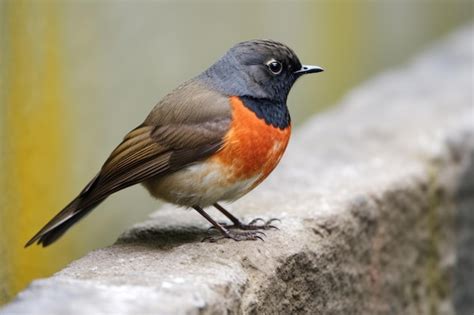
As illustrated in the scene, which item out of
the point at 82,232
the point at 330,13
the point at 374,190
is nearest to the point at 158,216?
the point at 374,190

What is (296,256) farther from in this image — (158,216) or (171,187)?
(158,216)

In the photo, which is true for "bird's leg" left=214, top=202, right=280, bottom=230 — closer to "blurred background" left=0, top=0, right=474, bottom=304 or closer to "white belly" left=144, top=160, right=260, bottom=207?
"white belly" left=144, top=160, right=260, bottom=207

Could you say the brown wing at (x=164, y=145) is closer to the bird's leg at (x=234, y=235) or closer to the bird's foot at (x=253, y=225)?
the bird's leg at (x=234, y=235)

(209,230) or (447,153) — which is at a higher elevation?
(209,230)

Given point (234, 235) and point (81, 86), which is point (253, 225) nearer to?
point (234, 235)

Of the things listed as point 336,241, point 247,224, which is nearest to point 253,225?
point 247,224
